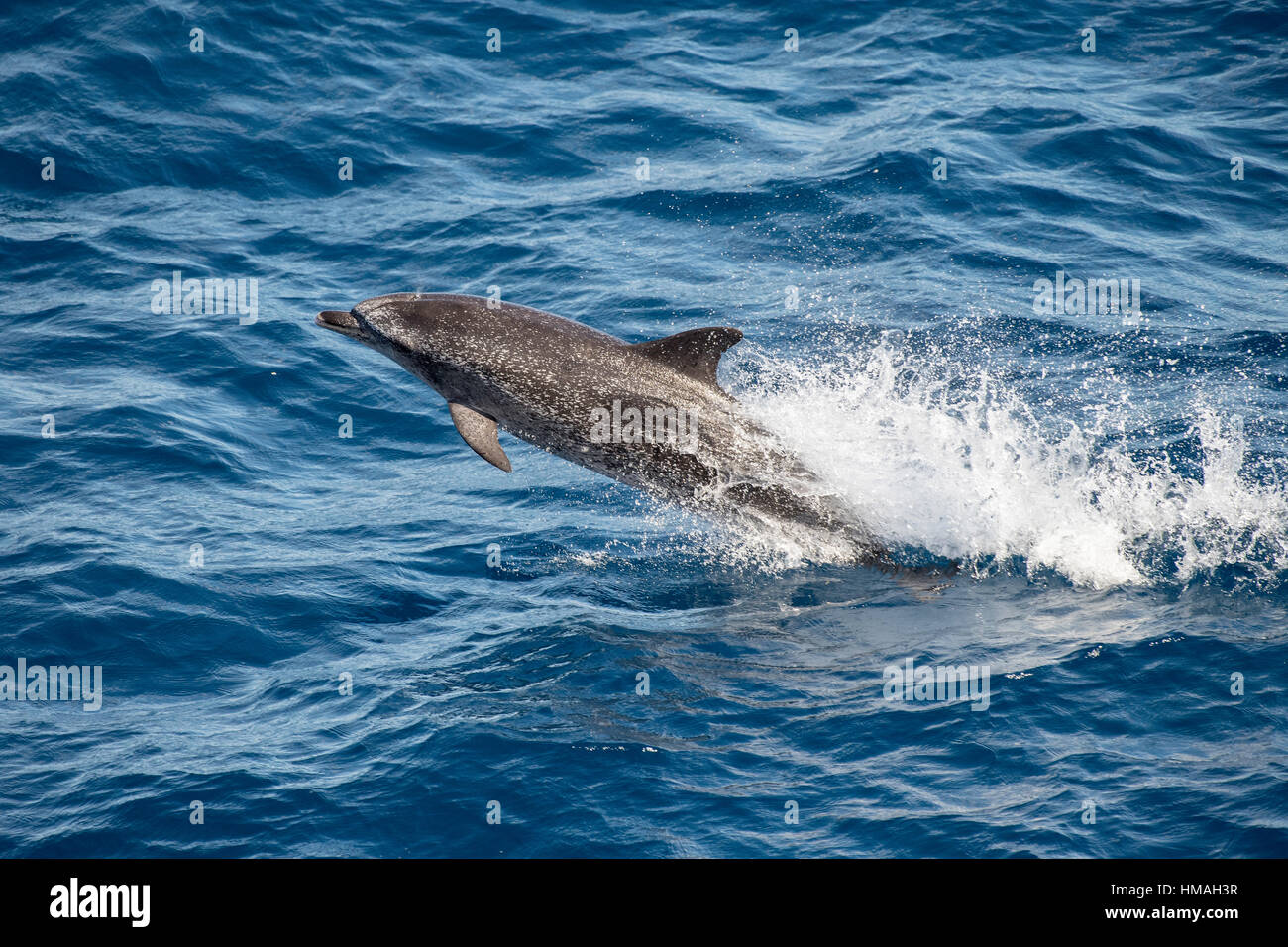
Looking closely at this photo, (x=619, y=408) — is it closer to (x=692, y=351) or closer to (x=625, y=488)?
(x=692, y=351)

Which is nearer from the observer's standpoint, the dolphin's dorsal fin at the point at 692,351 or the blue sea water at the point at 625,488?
the blue sea water at the point at 625,488

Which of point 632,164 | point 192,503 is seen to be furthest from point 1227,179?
point 192,503

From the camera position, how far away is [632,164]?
64.2 feet

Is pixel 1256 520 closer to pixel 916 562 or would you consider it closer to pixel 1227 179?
pixel 916 562

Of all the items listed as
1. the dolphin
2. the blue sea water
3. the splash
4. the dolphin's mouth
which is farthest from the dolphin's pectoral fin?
the splash

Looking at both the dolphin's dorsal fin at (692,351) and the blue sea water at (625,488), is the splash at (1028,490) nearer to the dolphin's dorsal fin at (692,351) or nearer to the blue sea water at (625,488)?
the blue sea water at (625,488)

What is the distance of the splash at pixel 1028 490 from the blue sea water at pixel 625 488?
0.18 ft

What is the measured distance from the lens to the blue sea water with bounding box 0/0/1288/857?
8.58 metres

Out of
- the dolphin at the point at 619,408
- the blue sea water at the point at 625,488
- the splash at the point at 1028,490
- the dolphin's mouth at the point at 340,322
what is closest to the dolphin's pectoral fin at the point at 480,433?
the dolphin at the point at 619,408

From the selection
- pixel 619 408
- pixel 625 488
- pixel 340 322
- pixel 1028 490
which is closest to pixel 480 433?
pixel 619 408

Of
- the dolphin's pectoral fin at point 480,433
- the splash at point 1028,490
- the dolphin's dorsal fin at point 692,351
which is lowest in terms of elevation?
the splash at point 1028,490

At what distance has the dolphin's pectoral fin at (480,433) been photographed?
1081 centimetres

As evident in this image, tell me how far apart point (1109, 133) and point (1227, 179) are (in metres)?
1.83

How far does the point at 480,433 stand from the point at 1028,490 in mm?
5037
